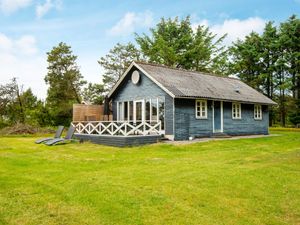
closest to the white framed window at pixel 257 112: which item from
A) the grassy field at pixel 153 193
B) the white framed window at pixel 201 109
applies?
the white framed window at pixel 201 109

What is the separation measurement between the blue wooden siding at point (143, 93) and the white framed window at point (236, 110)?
554cm

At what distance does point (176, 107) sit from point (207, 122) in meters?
2.65

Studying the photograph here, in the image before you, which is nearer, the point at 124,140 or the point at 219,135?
the point at 124,140

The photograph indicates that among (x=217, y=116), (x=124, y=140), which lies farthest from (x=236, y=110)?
(x=124, y=140)

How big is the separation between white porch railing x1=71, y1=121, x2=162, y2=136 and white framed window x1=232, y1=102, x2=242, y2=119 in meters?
5.82

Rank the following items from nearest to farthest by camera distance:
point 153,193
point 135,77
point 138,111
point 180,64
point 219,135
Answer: point 153,193 → point 219,135 → point 135,77 → point 138,111 → point 180,64

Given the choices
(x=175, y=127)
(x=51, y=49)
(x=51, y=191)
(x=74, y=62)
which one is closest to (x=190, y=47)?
(x=74, y=62)

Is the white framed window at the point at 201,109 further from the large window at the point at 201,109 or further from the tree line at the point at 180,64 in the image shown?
the tree line at the point at 180,64

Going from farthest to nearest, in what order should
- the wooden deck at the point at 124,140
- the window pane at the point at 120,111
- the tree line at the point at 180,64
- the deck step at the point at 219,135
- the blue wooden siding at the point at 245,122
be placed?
1. the tree line at the point at 180,64
2. the window pane at the point at 120,111
3. the blue wooden siding at the point at 245,122
4. the deck step at the point at 219,135
5. the wooden deck at the point at 124,140

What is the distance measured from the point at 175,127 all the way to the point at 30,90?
2742cm

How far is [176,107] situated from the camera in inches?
631

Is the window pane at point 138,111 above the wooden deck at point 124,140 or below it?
above

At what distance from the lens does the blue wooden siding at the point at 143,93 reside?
53.0 ft

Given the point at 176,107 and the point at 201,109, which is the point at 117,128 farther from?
the point at 201,109
